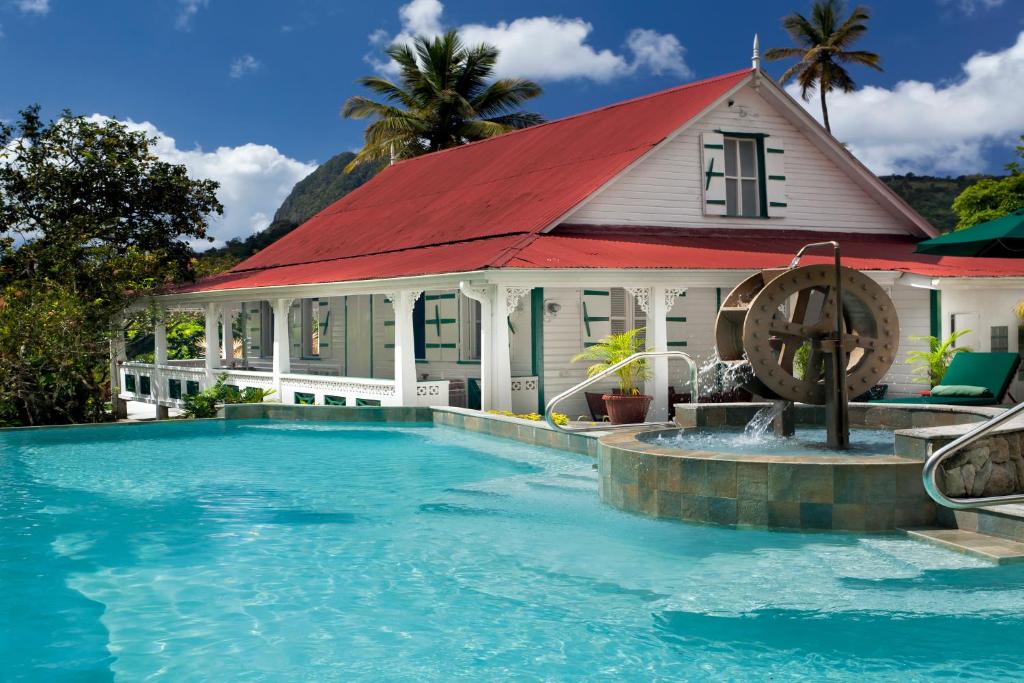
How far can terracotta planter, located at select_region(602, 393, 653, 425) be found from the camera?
16125 millimetres

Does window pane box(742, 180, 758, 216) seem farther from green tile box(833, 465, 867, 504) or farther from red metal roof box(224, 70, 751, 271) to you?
green tile box(833, 465, 867, 504)

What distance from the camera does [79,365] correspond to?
1958 cm

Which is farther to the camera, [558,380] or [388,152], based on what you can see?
[388,152]

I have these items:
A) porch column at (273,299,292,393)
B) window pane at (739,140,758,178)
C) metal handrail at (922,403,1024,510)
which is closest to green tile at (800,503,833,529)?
metal handrail at (922,403,1024,510)

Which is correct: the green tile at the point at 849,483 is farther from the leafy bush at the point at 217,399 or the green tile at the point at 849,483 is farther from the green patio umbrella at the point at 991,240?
the leafy bush at the point at 217,399

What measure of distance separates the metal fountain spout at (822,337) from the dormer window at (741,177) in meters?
9.79

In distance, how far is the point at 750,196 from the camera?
20719mm

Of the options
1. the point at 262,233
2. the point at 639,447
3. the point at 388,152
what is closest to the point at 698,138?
the point at 639,447

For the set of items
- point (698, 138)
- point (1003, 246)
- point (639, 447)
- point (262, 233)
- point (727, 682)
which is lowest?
point (727, 682)

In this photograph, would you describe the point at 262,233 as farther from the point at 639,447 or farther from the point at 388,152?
the point at 639,447

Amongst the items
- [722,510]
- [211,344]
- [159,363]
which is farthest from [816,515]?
[159,363]

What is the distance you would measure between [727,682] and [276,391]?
54.7ft

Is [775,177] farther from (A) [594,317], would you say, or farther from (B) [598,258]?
(B) [598,258]

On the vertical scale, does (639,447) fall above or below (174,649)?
above
